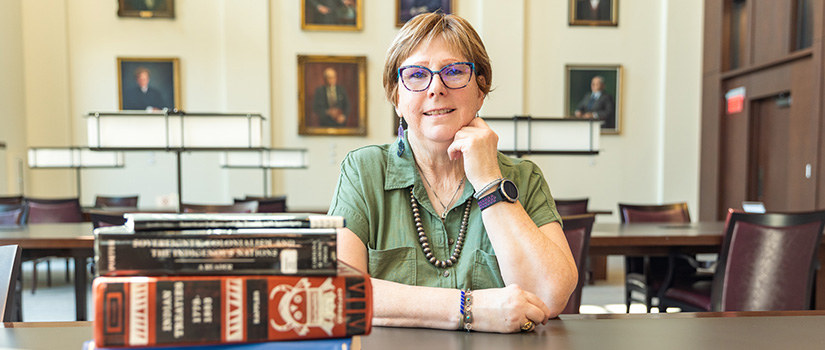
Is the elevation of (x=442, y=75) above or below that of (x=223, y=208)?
above

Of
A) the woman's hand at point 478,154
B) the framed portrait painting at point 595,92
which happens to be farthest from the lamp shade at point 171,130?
the framed portrait painting at point 595,92

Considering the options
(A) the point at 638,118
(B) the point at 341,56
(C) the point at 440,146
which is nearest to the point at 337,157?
(B) the point at 341,56

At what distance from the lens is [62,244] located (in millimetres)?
2904

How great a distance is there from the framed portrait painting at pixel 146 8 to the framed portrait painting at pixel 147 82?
59cm

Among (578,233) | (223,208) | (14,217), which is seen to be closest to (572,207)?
(578,233)

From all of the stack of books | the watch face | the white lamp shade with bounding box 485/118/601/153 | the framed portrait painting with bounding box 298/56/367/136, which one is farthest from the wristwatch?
the framed portrait painting with bounding box 298/56/367/136

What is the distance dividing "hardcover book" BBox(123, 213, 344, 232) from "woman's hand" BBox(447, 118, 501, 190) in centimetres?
54

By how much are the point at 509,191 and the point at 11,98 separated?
7849 mm

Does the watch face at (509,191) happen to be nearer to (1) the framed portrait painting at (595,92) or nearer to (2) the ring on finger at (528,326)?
(2) the ring on finger at (528,326)

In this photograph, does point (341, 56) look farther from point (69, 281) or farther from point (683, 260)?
point (683, 260)

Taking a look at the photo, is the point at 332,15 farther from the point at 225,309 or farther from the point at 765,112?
the point at 225,309

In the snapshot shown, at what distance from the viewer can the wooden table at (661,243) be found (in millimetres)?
2992

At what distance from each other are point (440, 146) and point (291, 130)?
6405 mm

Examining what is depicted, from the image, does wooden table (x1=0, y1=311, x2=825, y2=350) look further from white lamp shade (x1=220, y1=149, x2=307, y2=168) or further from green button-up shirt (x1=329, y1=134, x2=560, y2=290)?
white lamp shade (x1=220, y1=149, x2=307, y2=168)
